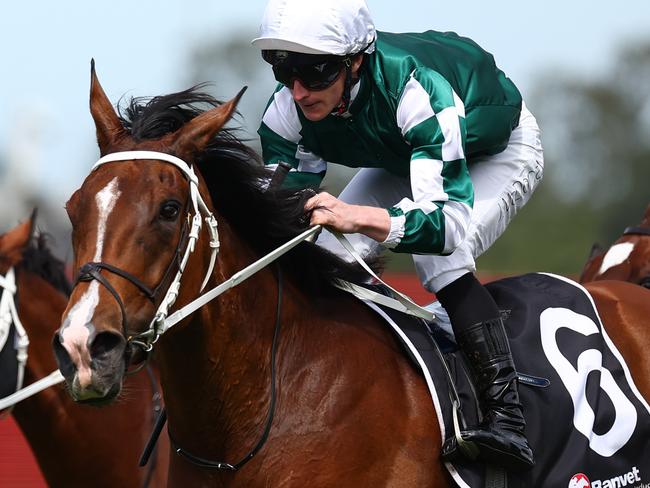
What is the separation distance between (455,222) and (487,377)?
544mm

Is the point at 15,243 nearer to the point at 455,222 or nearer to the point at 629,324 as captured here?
the point at 455,222

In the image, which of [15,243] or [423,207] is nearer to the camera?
[423,207]

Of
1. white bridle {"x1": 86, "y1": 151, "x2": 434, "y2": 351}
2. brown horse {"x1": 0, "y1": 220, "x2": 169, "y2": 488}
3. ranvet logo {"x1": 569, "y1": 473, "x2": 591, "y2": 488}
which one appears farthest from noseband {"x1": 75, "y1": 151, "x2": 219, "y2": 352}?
brown horse {"x1": 0, "y1": 220, "x2": 169, "y2": 488}

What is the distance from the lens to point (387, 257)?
174 inches

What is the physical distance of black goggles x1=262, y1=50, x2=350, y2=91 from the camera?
3.86m

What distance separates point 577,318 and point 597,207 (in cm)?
3093

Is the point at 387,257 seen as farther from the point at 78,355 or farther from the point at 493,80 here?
the point at 78,355

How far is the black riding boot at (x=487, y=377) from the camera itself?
3.77m

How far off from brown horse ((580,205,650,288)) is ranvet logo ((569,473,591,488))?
2.18 m

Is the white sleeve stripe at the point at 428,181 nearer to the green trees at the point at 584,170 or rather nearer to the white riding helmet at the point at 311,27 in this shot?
the white riding helmet at the point at 311,27

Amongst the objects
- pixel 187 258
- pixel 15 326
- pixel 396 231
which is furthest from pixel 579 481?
pixel 15 326

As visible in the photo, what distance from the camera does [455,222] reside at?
3814 millimetres

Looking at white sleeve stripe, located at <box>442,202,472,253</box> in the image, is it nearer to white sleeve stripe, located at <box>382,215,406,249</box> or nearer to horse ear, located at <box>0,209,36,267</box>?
white sleeve stripe, located at <box>382,215,406,249</box>

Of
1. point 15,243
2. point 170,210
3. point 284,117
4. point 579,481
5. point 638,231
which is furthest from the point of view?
point 638,231
